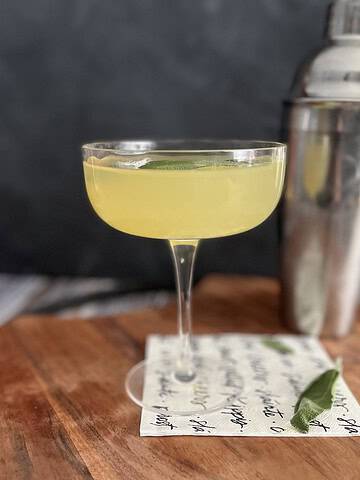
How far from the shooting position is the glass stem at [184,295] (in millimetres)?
774

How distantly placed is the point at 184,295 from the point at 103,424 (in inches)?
8.3

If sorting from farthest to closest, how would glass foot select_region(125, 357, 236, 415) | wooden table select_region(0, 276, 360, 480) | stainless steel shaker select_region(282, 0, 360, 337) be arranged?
stainless steel shaker select_region(282, 0, 360, 337)
glass foot select_region(125, 357, 236, 415)
wooden table select_region(0, 276, 360, 480)

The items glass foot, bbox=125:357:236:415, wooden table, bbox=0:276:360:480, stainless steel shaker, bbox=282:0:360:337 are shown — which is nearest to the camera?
wooden table, bbox=0:276:360:480

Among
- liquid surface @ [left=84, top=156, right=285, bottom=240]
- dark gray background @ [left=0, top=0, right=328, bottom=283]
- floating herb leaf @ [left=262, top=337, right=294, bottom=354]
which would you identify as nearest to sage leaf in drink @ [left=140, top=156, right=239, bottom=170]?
liquid surface @ [left=84, top=156, right=285, bottom=240]

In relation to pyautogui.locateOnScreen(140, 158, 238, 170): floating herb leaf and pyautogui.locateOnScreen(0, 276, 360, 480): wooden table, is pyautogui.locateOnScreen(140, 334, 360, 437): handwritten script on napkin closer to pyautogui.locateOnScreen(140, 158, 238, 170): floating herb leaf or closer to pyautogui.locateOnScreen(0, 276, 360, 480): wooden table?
pyautogui.locateOnScreen(0, 276, 360, 480): wooden table

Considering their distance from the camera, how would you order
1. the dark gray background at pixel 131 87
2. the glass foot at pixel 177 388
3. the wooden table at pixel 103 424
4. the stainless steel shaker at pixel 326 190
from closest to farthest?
the wooden table at pixel 103 424
the glass foot at pixel 177 388
the stainless steel shaker at pixel 326 190
the dark gray background at pixel 131 87

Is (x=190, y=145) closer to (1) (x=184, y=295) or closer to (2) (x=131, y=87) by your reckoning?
(1) (x=184, y=295)

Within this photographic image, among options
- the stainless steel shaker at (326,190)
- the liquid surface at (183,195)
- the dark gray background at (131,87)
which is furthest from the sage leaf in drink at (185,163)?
the dark gray background at (131,87)

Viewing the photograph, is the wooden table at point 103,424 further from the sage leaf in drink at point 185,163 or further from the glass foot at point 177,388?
the sage leaf in drink at point 185,163

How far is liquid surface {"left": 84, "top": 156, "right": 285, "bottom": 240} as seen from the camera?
66 centimetres

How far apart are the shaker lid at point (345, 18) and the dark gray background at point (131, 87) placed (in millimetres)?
297

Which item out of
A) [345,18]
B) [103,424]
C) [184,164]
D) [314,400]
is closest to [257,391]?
[314,400]

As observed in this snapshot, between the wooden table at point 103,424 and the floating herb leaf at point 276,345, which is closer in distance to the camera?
the wooden table at point 103,424

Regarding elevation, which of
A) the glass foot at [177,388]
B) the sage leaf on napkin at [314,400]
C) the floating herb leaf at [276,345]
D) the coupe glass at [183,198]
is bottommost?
the floating herb leaf at [276,345]
